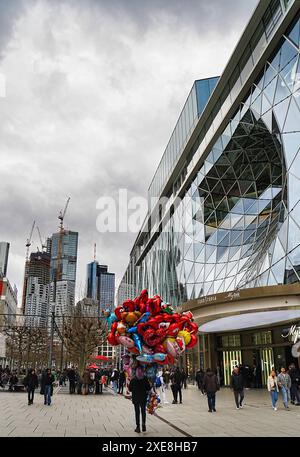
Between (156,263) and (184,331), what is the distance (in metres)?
42.4

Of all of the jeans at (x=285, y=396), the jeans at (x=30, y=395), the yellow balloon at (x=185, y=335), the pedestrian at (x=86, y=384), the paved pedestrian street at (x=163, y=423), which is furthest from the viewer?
the pedestrian at (x=86, y=384)

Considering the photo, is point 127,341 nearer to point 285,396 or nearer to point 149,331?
point 149,331

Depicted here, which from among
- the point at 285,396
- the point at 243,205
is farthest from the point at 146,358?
the point at 243,205

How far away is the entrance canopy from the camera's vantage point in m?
22.0

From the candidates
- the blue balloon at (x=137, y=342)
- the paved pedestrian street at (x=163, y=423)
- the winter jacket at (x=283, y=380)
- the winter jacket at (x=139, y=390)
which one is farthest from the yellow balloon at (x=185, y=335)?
the winter jacket at (x=283, y=380)

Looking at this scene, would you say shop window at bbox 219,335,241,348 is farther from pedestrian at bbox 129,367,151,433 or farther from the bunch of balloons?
pedestrian at bbox 129,367,151,433

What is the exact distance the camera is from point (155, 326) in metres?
10.7

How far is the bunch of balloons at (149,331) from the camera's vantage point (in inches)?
417

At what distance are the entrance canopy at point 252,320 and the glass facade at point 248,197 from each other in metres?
1.91

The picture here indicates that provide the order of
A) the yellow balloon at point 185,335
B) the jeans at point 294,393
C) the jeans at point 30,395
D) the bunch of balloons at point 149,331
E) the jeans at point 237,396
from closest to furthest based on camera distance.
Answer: the bunch of balloons at point 149,331 → the yellow balloon at point 185,335 → the jeans at point 237,396 → the jeans at point 294,393 → the jeans at point 30,395

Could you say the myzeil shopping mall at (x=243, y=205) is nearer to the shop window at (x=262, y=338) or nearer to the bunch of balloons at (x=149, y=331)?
the shop window at (x=262, y=338)

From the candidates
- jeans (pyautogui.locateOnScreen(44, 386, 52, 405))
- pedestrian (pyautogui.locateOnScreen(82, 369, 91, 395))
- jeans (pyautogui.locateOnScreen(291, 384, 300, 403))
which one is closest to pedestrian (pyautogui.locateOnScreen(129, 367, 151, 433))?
jeans (pyautogui.locateOnScreen(44, 386, 52, 405))

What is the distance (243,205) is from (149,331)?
26.2m
